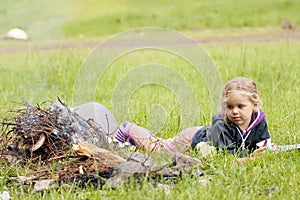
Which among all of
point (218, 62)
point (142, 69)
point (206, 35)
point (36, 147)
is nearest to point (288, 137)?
point (36, 147)

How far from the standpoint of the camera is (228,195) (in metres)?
2.79

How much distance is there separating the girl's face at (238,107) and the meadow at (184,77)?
0.35 m

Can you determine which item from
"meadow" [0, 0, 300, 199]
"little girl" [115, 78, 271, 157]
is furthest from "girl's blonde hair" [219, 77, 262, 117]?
"meadow" [0, 0, 300, 199]

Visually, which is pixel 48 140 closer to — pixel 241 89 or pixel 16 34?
pixel 241 89

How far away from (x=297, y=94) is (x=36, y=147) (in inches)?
125

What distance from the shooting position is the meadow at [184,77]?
9.60 feet

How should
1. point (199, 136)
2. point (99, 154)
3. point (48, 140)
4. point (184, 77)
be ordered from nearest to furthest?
point (99, 154), point (48, 140), point (199, 136), point (184, 77)

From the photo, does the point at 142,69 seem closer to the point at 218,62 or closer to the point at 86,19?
the point at 218,62

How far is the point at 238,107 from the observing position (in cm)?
374

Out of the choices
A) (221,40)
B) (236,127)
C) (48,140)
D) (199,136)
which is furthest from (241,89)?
(221,40)

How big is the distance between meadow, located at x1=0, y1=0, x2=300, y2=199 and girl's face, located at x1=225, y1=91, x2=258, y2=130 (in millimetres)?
348

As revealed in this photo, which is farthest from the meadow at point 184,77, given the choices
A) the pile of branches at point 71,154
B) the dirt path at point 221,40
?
the dirt path at point 221,40

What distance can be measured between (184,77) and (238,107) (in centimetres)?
218

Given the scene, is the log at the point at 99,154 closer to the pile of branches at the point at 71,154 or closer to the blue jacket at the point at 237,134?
the pile of branches at the point at 71,154
